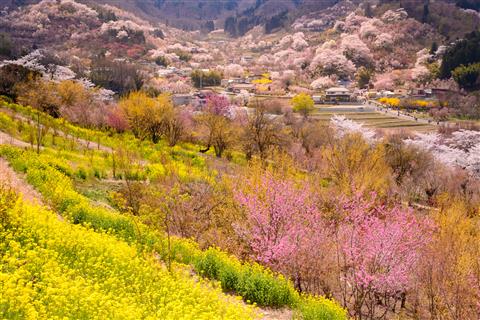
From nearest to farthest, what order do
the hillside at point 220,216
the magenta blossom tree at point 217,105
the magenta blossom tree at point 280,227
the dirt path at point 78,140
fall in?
the hillside at point 220,216 < the magenta blossom tree at point 280,227 < the dirt path at point 78,140 < the magenta blossom tree at point 217,105

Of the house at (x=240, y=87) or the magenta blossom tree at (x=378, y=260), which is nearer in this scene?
the magenta blossom tree at (x=378, y=260)

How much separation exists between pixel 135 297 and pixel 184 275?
2.21 meters

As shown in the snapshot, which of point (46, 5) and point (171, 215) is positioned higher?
point (46, 5)

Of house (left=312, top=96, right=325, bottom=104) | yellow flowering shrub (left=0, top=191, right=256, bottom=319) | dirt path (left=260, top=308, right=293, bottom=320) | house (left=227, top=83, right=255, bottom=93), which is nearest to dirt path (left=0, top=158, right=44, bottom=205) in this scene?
yellow flowering shrub (left=0, top=191, right=256, bottom=319)

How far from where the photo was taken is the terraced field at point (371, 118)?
69.6 meters

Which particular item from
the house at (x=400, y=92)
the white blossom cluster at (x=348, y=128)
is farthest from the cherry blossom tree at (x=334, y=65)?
the white blossom cluster at (x=348, y=128)

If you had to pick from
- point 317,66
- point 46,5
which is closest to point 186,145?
point 317,66

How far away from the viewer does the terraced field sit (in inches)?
2741

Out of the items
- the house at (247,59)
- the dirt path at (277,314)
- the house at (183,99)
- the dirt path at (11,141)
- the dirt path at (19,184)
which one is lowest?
the dirt path at (277,314)

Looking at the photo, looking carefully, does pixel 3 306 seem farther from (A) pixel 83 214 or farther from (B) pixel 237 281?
(A) pixel 83 214

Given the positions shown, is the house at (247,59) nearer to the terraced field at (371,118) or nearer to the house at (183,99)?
the house at (183,99)

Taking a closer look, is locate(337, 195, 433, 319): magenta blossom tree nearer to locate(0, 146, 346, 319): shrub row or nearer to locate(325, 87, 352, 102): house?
locate(0, 146, 346, 319): shrub row

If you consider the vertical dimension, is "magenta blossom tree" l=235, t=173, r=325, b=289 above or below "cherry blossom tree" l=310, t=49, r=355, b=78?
below

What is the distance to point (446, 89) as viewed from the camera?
95750 mm
